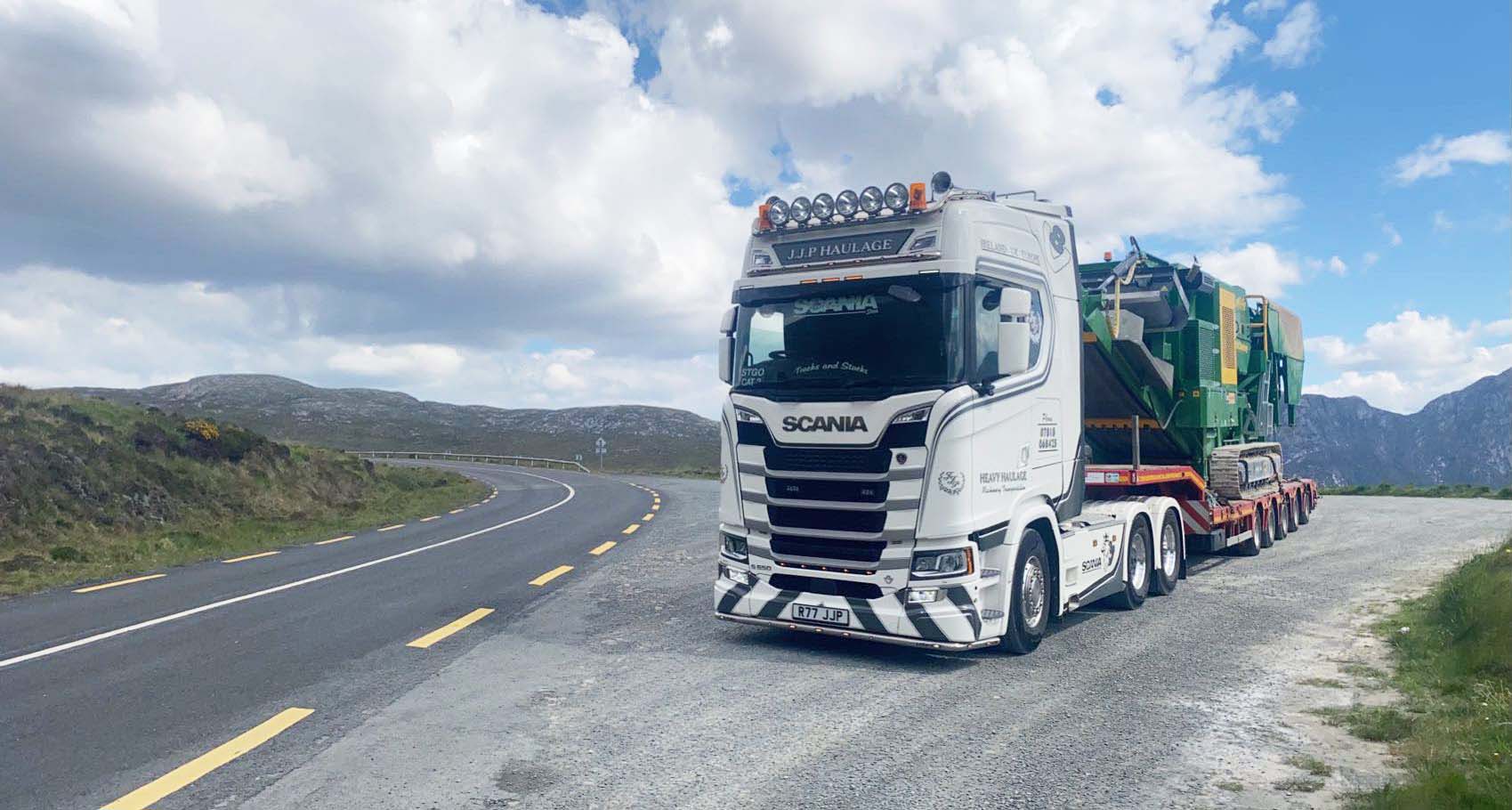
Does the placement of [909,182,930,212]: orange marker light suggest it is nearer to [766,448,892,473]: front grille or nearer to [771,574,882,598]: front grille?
[766,448,892,473]: front grille

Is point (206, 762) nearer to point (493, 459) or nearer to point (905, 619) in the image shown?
point (905, 619)

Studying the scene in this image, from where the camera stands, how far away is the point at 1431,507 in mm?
21250

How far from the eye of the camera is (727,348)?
312 inches

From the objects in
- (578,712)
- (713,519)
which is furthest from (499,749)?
(713,519)

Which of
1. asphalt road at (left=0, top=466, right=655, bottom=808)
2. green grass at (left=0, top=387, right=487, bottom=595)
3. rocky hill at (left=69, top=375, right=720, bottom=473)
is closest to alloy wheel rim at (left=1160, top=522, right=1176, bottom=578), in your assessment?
asphalt road at (left=0, top=466, right=655, bottom=808)

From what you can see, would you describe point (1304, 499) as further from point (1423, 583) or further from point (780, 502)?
point (780, 502)

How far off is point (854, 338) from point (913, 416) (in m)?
0.84

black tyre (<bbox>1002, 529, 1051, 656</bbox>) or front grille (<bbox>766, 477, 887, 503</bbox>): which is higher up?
front grille (<bbox>766, 477, 887, 503</bbox>)

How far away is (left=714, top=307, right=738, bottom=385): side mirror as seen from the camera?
788 cm

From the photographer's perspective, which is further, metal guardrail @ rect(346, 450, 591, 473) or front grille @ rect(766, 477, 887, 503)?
metal guardrail @ rect(346, 450, 591, 473)

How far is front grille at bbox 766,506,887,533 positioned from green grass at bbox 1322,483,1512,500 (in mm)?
26654

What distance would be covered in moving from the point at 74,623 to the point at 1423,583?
552 inches

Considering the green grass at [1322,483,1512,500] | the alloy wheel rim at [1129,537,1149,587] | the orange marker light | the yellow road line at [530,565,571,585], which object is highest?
the orange marker light

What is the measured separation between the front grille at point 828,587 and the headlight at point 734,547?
1.21ft
